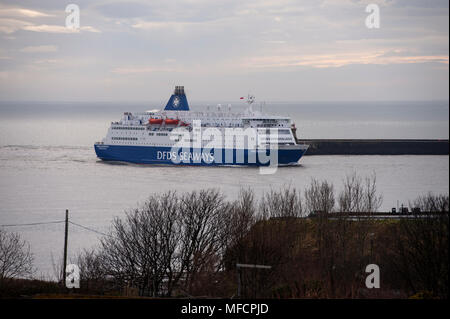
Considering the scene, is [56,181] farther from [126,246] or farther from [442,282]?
[442,282]

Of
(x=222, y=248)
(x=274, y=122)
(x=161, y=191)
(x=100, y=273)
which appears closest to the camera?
(x=100, y=273)

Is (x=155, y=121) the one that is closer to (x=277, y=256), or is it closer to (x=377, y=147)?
(x=377, y=147)

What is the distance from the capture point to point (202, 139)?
1452 inches

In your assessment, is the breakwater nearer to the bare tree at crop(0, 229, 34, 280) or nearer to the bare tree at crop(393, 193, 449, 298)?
the bare tree at crop(0, 229, 34, 280)

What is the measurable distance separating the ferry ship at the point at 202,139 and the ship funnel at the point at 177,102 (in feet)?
0.22

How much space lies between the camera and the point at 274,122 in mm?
36719

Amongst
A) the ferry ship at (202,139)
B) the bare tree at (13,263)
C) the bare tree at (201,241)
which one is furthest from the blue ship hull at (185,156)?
the bare tree at (13,263)

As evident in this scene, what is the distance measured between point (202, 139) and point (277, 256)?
25751 mm

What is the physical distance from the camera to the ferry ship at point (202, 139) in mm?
35062

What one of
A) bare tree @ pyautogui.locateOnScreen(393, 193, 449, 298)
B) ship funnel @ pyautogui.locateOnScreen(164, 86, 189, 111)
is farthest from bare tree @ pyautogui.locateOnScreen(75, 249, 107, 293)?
ship funnel @ pyautogui.locateOnScreen(164, 86, 189, 111)

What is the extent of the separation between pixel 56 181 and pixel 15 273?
15.6 metres

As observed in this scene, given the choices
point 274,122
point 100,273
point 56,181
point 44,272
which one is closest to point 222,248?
point 100,273

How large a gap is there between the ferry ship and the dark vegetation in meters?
20.0

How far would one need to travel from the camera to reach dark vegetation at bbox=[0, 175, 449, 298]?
10.2 metres
